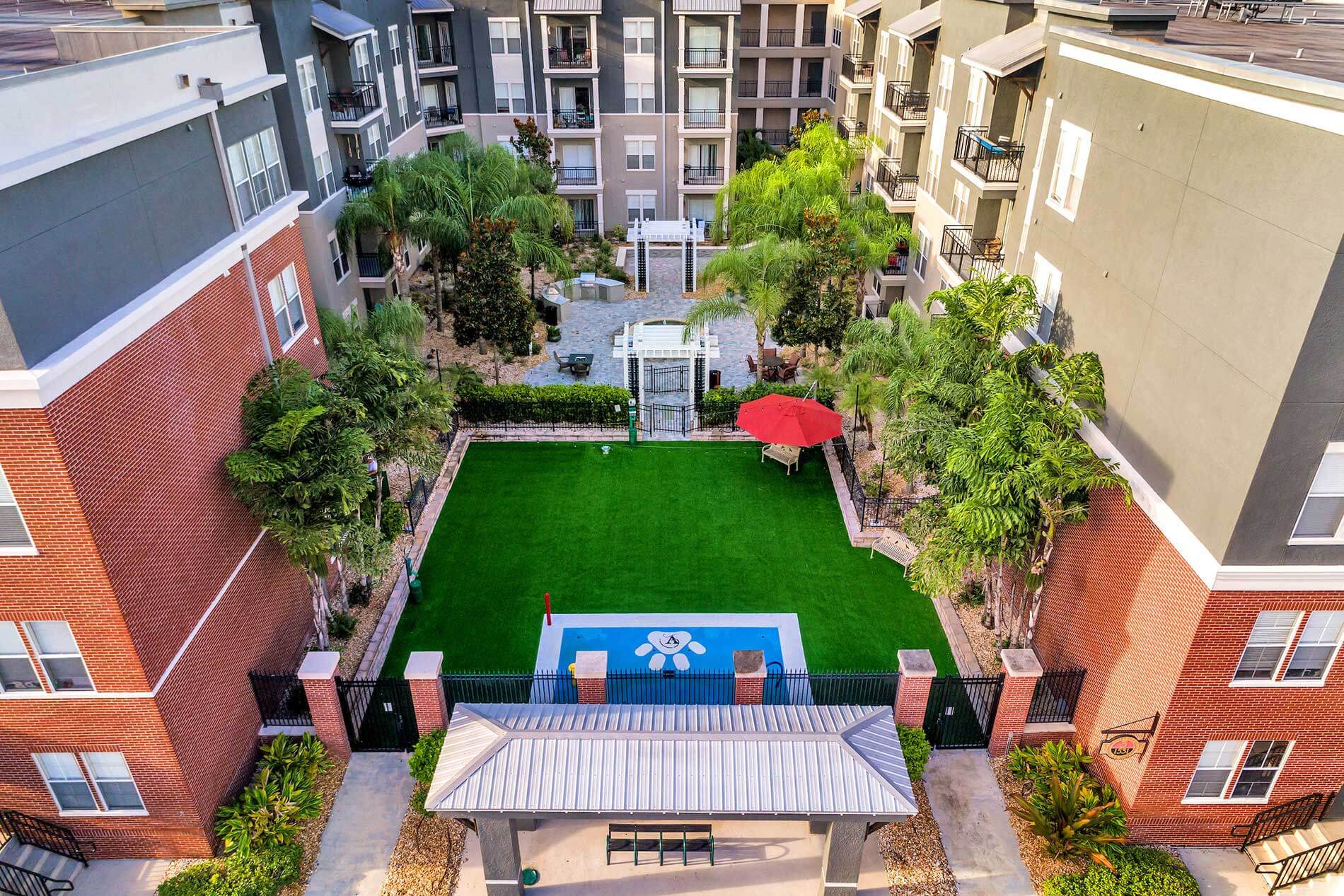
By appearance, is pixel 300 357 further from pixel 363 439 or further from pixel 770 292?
pixel 770 292

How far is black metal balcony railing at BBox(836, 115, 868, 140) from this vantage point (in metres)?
42.1

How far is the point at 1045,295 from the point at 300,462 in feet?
52.6

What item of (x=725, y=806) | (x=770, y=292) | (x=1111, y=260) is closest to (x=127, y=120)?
(x=725, y=806)

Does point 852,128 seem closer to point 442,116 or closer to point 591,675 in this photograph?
point 442,116

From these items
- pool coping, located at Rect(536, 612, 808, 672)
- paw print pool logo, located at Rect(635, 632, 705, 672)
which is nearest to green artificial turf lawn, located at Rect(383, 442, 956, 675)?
pool coping, located at Rect(536, 612, 808, 672)

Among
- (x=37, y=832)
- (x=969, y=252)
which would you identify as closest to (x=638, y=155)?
(x=969, y=252)

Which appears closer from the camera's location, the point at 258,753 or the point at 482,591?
the point at 258,753

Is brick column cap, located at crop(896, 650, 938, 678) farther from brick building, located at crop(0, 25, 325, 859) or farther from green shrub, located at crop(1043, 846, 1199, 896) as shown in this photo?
brick building, located at crop(0, 25, 325, 859)

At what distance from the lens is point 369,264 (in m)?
33.1

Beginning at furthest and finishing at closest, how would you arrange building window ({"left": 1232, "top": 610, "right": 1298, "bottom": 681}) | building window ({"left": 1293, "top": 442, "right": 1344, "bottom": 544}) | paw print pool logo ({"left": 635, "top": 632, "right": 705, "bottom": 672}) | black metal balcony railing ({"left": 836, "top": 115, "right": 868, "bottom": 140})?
black metal balcony railing ({"left": 836, "top": 115, "right": 868, "bottom": 140})
paw print pool logo ({"left": 635, "top": 632, "right": 705, "bottom": 672})
building window ({"left": 1232, "top": 610, "right": 1298, "bottom": 681})
building window ({"left": 1293, "top": 442, "right": 1344, "bottom": 544})

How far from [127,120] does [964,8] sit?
952 inches

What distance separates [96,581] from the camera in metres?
12.4

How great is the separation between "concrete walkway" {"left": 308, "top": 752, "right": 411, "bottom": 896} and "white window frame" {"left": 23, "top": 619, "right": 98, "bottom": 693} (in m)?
4.87

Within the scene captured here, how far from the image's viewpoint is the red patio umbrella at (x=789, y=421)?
24.3 metres
